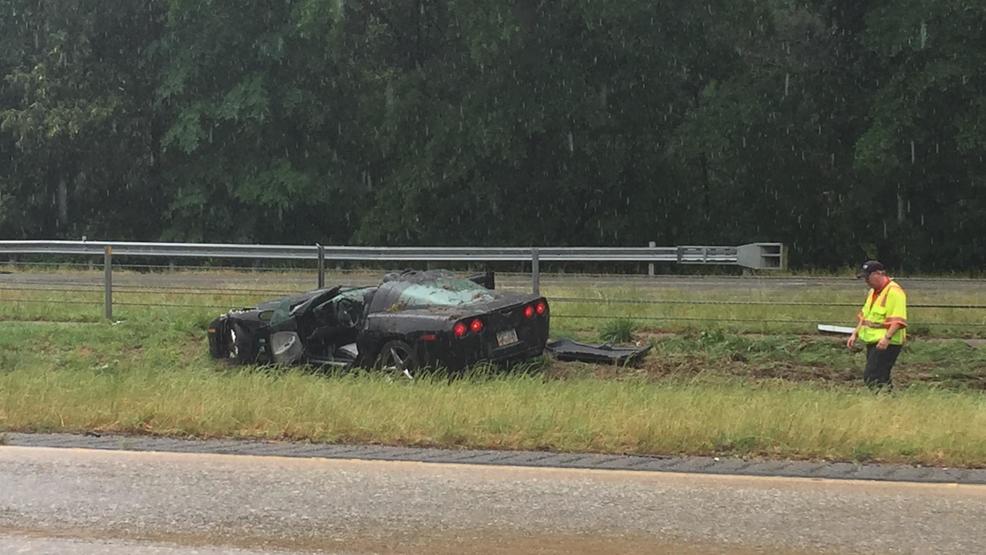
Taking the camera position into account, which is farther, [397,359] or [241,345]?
[241,345]

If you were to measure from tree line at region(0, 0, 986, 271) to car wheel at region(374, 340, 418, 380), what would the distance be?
22.8 m

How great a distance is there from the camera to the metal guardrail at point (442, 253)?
15367 millimetres

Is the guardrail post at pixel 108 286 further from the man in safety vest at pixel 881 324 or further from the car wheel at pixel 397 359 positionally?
the man in safety vest at pixel 881 324

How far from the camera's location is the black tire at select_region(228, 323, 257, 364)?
41.2 feet

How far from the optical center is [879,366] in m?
10.7

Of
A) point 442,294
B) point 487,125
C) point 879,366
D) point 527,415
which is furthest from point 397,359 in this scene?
point 487,125

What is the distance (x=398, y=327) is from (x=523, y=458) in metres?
4.48

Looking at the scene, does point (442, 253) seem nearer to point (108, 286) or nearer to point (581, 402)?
point (108, 286)

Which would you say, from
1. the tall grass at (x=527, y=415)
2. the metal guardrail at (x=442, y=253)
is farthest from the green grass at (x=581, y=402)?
the metal guardrail at (x=442, y=253)

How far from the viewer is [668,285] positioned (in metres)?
20.6

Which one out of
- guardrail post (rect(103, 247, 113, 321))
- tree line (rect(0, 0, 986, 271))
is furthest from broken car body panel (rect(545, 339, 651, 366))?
tree line (rect(0, 0, 986, 271))

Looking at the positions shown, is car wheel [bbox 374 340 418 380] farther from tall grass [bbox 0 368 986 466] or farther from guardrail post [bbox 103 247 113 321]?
guardrail post [bbox 103 247 113 321]

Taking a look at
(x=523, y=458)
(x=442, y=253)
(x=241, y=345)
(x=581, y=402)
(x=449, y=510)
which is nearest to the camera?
(x=449, y=510)

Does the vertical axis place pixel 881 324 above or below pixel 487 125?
below
